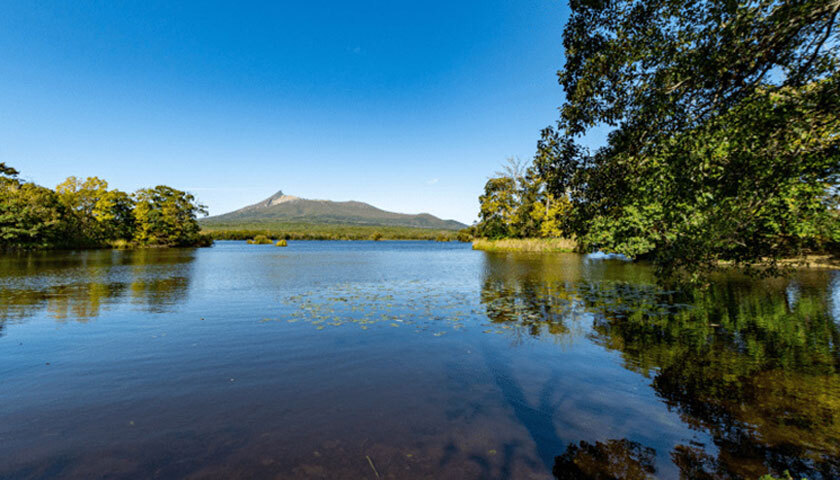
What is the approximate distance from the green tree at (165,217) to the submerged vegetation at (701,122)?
98198 mm

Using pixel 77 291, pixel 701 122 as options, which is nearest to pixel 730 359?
pixel 701 122

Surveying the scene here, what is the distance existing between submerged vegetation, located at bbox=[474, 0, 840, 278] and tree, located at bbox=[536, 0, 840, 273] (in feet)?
0.09

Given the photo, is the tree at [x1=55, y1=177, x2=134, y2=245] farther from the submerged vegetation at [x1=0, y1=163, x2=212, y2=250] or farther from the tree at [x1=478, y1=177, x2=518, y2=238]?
the tree at [x1=478, y1=177, x2=518, y2=238]

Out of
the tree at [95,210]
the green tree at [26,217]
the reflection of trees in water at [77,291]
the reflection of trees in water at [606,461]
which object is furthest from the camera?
the tree at [95,210]

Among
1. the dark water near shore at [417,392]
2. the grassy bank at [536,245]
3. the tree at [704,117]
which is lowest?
the dark water near shore at [417,392]

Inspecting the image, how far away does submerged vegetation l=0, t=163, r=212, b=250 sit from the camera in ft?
183

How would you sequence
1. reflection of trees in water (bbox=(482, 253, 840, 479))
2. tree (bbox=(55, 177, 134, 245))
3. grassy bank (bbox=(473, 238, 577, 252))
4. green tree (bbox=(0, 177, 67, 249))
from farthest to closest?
1. tree (bbox=(55, 177, 134, 245))
2. grassy bank (bbox=(473, 238, 577, 252))
3. green tree (bbox=(0, 177, 67, 249))
4. reflection of trees in water (bbox=(482, 253, 840, 479))

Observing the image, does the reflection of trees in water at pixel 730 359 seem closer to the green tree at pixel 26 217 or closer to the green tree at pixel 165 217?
the green tree at pixel 26 217

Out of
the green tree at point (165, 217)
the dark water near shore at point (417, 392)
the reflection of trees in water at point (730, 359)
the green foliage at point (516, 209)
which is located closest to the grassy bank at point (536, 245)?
the green foliage at point (516, 209)

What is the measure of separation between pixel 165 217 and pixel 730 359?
104179mm

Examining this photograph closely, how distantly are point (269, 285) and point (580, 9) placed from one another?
2297 centimetres

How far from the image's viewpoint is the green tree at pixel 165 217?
82250 mm

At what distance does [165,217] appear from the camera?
85.6 m

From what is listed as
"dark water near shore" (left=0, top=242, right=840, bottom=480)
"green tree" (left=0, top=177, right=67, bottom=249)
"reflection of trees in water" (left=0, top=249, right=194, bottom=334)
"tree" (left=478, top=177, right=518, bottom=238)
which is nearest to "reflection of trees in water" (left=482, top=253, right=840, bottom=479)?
"dark water near shore" (left=0, top=242, right=840, bottom=480)
